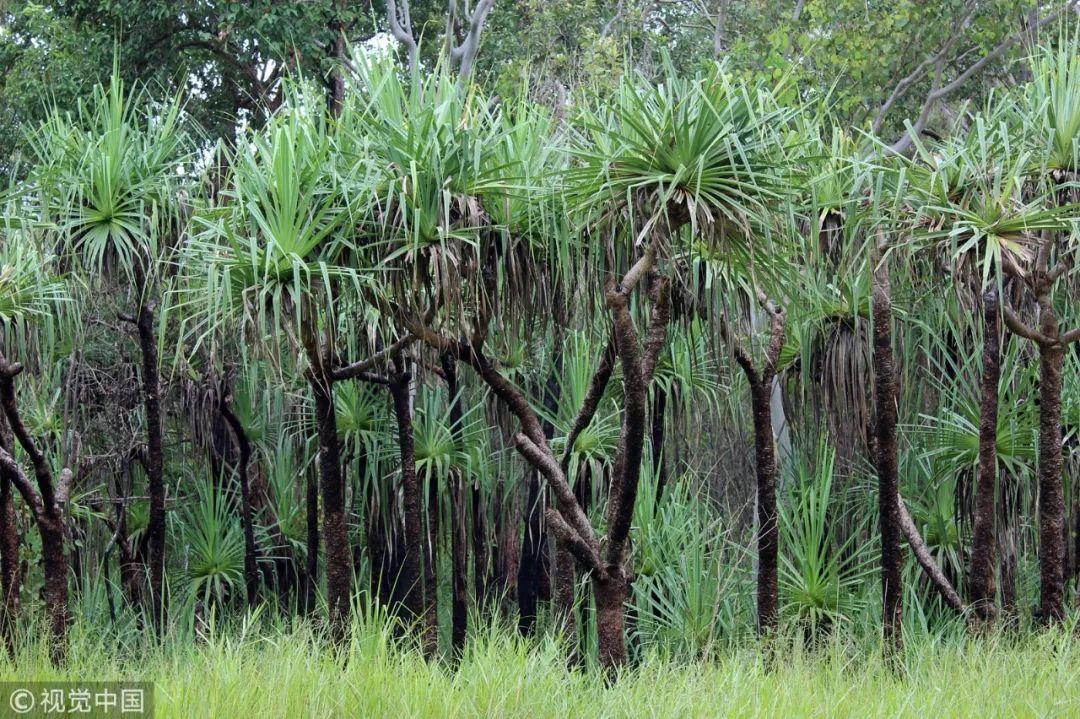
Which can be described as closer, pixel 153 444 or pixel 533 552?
pixel 153 444

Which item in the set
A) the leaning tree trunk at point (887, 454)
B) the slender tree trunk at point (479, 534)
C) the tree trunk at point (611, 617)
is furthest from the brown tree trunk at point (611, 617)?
the slender tree trunk at point (479, 534)

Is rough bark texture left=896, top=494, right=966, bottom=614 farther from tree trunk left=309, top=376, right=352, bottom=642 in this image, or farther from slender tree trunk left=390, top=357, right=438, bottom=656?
tree trunk left=309, top=376, right=352, bottom=642

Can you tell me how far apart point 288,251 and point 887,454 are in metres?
3.23

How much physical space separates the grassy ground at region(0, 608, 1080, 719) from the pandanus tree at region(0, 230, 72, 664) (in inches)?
52.4

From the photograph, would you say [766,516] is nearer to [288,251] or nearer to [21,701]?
[288,251]

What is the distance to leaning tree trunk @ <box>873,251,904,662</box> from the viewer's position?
6.22m

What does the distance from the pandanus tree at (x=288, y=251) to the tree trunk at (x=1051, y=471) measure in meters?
3.34

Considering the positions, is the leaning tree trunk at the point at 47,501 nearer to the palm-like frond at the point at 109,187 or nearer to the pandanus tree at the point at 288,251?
the palm-like frond at the point at 109,187

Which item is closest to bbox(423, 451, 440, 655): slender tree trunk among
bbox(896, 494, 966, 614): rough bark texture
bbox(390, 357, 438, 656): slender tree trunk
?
bbox(390, 357, 438, 656): slender tree trunk

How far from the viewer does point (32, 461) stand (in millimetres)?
6816

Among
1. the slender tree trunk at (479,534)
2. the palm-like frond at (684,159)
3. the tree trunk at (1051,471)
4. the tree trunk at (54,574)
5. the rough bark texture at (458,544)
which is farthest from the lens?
the slender tree trunk at (479,534)

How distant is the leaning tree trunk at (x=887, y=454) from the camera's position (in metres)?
6.22

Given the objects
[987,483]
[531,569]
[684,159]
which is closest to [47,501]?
[531,569]

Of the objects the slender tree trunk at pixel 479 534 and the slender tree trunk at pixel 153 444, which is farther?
the slender tree trunk at pixel 479 534
